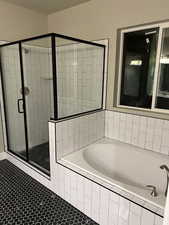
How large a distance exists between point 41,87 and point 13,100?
51cm

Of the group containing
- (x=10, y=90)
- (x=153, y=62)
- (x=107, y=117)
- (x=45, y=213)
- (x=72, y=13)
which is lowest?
(x=45, y=213)

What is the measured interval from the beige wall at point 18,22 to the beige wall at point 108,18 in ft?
0.95

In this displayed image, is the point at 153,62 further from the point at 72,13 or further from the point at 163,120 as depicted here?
the point at 72,13

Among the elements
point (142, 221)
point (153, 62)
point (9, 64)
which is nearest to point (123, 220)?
point (142, 221)

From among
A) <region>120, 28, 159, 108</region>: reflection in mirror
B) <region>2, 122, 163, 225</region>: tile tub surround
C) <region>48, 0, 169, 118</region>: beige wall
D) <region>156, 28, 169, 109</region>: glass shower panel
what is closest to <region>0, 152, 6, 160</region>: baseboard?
<region>2, 122, 163, 225</region>: tile tub surround

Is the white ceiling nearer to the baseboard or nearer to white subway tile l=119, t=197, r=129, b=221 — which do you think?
the baseboard

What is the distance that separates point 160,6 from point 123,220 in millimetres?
2287

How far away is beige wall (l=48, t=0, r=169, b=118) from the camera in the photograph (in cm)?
201

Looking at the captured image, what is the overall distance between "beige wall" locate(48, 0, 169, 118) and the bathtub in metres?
0.58

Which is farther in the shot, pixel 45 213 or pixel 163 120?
pixel 163 120

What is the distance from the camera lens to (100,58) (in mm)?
2529

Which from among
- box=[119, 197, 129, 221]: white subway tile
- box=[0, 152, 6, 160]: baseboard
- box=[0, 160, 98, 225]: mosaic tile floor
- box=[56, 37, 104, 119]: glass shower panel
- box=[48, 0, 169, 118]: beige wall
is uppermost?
box=[48, 0, 169, 118]: beige wall

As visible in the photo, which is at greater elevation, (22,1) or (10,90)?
(22,1)

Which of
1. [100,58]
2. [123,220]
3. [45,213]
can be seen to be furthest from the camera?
[100,58]
